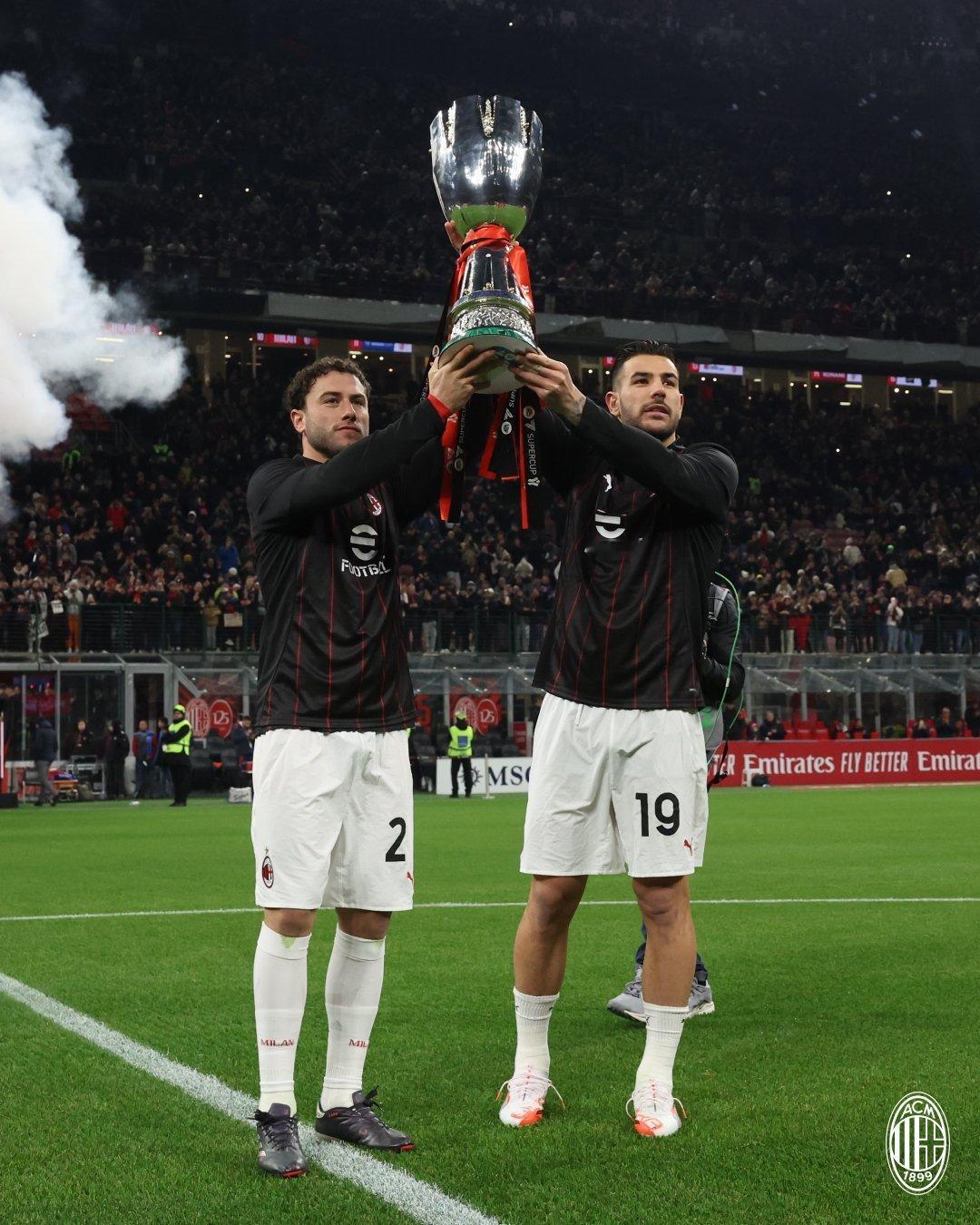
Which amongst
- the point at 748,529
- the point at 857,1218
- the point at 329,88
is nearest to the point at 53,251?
the point at 748,529

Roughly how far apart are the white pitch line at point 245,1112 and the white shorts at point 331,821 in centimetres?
73

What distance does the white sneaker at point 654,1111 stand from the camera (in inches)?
170

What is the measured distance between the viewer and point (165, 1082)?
504 centimetres

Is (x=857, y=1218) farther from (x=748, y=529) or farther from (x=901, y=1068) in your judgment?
(x=748, y=529)

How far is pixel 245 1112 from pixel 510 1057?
3.77ft

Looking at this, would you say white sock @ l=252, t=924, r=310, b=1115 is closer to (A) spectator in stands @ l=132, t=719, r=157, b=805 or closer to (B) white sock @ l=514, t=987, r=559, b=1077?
(B) white sock @ l=514, t=987, r=559, b=1077

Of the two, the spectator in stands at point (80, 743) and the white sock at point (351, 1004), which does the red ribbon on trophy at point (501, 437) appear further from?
the spectator in stands at point (80, 743)

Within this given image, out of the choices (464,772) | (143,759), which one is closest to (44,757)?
(143,759)

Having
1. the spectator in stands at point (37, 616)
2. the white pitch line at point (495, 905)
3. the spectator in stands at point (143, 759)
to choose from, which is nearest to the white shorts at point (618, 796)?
the white pitch line at point (495, 905)

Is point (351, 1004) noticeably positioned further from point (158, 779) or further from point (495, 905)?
point (158, 779)

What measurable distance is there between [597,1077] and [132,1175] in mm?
1801

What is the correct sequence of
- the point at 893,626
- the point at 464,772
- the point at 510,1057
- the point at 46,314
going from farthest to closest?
1. the point at 893,626
2. the point at 46,314
3. the point at 464,772
4. the point at 510,1057

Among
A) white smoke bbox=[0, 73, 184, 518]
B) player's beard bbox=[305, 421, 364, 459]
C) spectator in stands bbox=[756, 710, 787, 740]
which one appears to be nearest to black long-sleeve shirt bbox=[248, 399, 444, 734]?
player's beard bbox=[305, 421, 364, 459]

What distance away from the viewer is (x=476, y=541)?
38156mm
